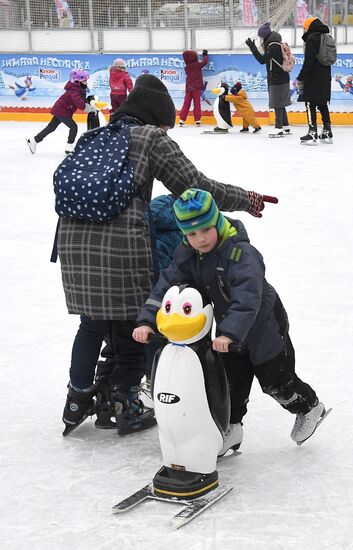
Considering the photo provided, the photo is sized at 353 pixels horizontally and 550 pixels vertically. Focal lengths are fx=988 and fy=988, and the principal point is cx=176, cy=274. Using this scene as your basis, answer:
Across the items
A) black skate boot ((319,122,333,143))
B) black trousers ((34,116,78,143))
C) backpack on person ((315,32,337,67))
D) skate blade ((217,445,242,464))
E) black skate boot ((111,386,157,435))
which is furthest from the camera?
black skate boot ((319,122,333,143))

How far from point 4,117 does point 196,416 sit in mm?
13767

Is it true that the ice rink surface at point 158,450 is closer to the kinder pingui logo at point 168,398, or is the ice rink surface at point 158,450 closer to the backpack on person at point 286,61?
the kinder pingui logo at point 168,398

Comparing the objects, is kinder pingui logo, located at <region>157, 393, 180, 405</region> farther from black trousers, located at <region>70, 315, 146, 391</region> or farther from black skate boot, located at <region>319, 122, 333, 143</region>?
black skate boot, located at <region>319, 122, 333, 143</region>

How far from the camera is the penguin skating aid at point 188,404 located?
2.60 meters

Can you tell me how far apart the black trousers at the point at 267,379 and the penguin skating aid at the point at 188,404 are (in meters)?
0.16

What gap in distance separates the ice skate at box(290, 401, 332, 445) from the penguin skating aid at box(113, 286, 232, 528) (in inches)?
15.1

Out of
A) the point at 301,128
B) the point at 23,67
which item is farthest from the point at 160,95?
the point at 23,67

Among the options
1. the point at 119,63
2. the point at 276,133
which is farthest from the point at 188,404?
the point at 119,63

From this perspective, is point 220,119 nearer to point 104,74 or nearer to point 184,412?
point 104,74

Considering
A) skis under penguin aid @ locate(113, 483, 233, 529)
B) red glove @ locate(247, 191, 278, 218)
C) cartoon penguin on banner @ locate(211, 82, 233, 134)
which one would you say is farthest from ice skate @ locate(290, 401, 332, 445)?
cartoon penguin on banner @ locate(211, 82, 233, 134)

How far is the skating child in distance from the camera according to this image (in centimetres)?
259

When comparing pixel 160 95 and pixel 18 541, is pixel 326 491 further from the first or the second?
pixel 160 95

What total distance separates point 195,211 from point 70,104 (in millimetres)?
8750

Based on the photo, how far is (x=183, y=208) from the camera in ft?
8.55
